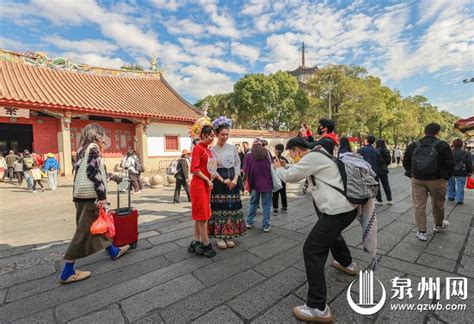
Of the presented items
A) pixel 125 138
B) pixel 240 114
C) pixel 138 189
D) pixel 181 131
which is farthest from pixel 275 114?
pixel 138 189

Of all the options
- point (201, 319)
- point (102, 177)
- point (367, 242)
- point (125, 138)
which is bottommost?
point (201, 319)

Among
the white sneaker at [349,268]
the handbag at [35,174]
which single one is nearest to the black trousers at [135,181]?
the handbag at [35,174]

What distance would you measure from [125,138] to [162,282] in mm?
13452

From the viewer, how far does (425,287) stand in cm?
243

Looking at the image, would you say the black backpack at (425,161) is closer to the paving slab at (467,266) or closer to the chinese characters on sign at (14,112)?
the paving slab at (467,266)

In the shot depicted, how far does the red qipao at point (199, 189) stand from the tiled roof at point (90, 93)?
36.3 feet

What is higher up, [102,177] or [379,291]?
[102,177]

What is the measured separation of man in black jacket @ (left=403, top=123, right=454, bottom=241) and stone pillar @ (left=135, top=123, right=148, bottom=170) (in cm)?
1338

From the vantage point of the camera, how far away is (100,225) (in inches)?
104

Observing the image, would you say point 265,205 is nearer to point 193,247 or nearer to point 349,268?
point 193,247

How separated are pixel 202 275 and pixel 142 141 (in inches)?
505

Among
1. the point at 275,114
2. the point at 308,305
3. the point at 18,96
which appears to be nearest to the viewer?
the point at 308,305

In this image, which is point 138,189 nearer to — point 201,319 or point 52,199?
point 52,199

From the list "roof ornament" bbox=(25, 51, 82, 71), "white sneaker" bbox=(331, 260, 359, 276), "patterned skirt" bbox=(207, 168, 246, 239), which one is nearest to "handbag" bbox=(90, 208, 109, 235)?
"patterned skirt" bbox=(207, 168, 246, 239)
